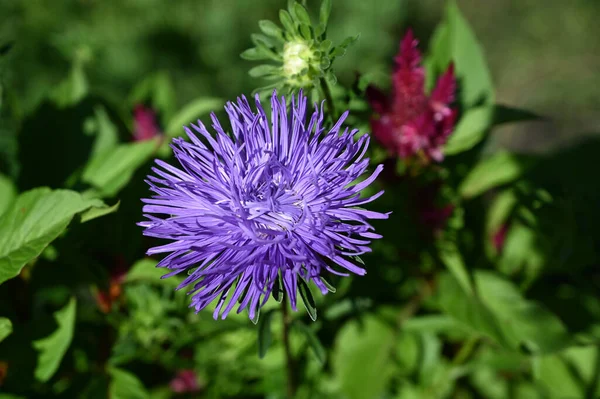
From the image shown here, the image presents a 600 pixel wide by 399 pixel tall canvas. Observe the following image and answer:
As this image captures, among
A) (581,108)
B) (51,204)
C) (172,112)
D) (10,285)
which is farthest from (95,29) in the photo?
(581,108)

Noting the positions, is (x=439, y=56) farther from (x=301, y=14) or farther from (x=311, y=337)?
(x=311, y=337)

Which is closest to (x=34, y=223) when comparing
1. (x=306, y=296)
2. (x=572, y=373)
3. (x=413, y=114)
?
(x=306, y=296)

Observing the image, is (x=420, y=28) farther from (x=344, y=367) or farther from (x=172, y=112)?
(x=344, y=367)

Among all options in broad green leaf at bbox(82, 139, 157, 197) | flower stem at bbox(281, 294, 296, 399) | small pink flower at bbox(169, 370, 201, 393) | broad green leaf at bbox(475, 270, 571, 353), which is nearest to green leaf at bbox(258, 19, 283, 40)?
broad green leaf at bbox(82, 139, 157, 197)

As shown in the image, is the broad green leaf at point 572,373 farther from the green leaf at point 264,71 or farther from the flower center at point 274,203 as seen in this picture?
the green leaf at point 264,71

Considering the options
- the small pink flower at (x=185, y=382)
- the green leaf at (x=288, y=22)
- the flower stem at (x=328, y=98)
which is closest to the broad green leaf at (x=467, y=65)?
the flower stem at (x=328, y=98)

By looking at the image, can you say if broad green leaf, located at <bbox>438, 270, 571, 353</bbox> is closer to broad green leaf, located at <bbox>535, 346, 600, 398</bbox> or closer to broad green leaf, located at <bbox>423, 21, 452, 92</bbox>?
broad green leaf, located at <bbox>535, 346, 600, 398</bbox>
